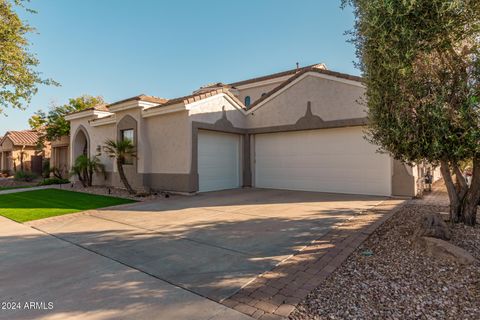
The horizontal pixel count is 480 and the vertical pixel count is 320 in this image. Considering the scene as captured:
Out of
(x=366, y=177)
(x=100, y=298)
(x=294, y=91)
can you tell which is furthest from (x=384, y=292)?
(x=294, y=91)

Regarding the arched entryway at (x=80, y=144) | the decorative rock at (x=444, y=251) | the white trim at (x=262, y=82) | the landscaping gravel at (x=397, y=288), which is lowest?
the landscaping gravel at (x=397, y=288)

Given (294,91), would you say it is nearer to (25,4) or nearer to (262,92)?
(262,92)

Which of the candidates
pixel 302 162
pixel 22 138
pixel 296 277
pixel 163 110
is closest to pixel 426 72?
pixel 296 277

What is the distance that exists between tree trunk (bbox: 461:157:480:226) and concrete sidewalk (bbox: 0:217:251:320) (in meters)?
5.55

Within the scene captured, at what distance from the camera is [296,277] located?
3.78m

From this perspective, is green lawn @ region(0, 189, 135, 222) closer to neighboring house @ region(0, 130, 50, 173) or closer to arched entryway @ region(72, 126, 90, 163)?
arched entryway @ region(72, 126, 90, 163)

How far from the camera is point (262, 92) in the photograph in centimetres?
2236

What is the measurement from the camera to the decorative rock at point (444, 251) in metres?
3.94

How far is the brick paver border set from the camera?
10.0 ft

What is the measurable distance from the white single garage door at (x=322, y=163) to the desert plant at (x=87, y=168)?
9.79 m

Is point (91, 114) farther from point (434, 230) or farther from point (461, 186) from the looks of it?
point (461, 186)

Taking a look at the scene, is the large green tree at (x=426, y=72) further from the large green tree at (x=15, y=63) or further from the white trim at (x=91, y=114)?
the white trim at (x=91, y=114)

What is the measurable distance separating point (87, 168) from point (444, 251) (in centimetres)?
1733

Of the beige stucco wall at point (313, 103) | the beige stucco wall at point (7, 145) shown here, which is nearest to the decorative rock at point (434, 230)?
the beige stucco wall at point (313, 103)
